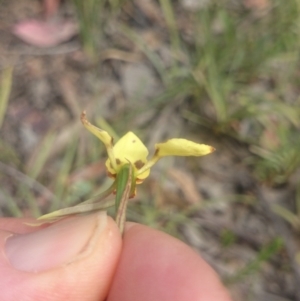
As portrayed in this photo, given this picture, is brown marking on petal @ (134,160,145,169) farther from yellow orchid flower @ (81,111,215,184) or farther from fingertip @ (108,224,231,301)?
fingertip @ (108,224,231,301)

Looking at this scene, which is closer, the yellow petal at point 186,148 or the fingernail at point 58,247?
the yellow petal at point 186,148

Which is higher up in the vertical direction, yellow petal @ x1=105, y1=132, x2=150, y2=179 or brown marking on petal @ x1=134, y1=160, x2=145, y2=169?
yellow petal @ x1=105, y1=132, x2=150, y2=179

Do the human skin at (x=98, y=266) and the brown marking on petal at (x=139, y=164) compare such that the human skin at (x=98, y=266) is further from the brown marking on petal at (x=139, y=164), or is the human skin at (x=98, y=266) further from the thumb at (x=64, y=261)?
the brown marking on petal at (x=139, y=164)

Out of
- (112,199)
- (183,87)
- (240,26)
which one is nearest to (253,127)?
(183,87)

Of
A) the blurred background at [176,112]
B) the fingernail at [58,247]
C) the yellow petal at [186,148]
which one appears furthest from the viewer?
the blurred background at [176,112]

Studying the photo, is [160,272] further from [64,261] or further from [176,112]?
[176,112]

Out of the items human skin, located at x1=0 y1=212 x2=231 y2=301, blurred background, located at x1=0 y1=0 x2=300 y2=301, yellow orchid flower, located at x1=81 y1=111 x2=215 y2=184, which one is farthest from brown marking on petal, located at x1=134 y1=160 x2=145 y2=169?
blurred background, located at x1=0 y1=0 x2=300 y2=301

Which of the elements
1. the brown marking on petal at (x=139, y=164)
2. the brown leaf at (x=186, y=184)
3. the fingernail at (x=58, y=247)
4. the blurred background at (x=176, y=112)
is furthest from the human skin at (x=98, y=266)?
the brown leaf at (x=186, y=184)
